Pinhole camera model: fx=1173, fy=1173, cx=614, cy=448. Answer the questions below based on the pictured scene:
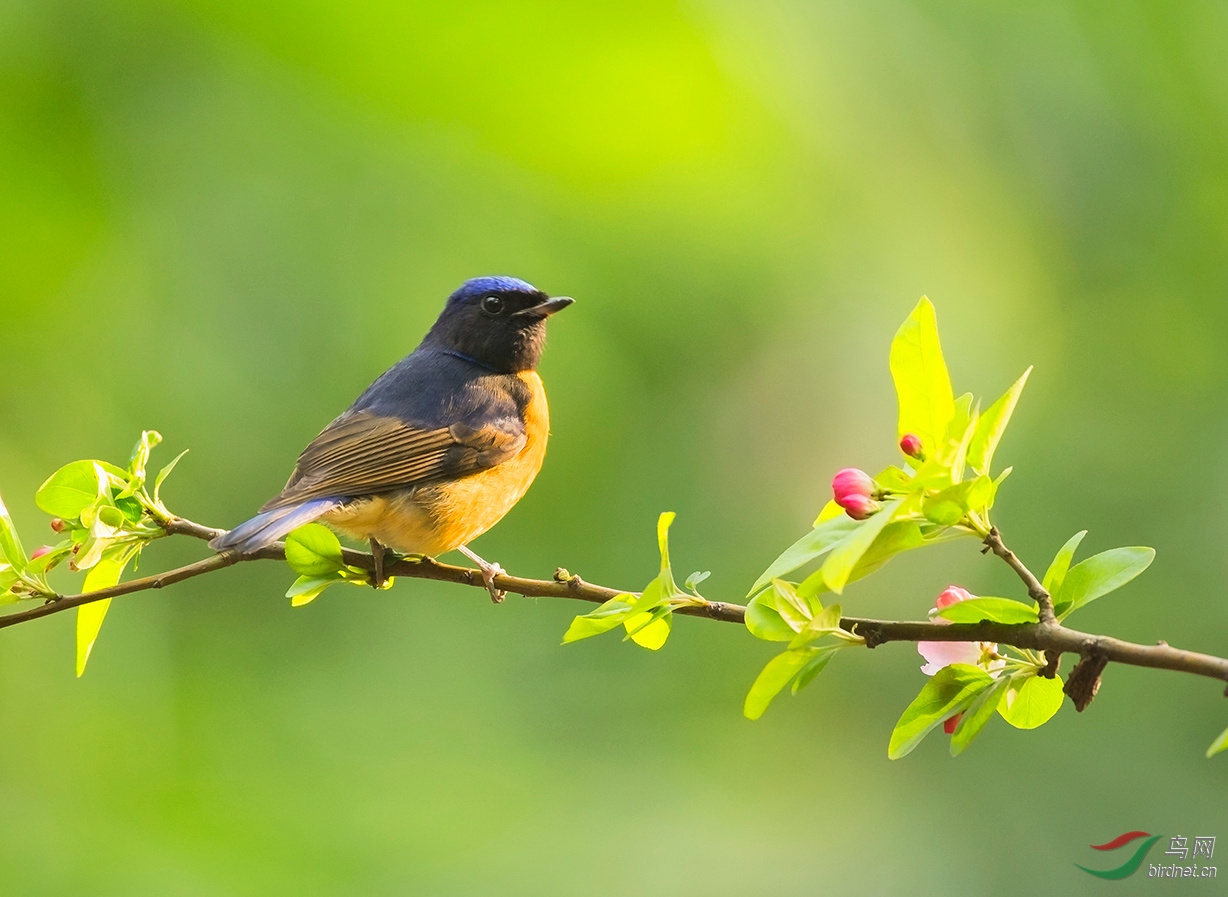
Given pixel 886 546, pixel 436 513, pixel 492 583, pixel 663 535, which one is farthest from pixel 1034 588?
pixel 436 513

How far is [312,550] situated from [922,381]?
111cm

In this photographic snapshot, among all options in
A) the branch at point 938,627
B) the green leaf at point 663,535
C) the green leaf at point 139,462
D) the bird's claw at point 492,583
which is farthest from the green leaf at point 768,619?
the green leaf at point 139,462

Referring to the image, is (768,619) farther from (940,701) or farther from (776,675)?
(940,701)

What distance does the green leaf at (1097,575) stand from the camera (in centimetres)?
154

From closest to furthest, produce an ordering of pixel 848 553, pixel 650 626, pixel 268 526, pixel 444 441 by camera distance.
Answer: pixel 848 553
pixel 650 626
pixel 268 526
pixel 444 441

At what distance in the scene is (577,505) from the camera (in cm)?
748

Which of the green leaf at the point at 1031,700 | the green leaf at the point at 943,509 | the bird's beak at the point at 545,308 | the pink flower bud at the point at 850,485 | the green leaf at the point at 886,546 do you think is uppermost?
the bird's beak at the point at 545,308

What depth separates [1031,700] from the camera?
1.71 meters

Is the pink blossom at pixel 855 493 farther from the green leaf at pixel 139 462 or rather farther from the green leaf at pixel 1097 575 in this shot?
the green leaf at pixel 139 462

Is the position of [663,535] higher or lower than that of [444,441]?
higher

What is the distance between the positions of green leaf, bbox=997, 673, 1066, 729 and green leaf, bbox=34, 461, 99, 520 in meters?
1.58

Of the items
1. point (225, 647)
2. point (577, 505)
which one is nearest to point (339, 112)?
point (577, 505)

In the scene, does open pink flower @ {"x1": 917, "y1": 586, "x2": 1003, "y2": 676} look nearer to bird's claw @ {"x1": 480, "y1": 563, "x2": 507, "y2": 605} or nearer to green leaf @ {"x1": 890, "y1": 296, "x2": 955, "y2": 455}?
green leaf @ {"x1": 890, "y1": 296, "x2": 955, "y2": 455}

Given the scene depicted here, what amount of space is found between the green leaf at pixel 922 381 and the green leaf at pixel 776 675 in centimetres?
32
